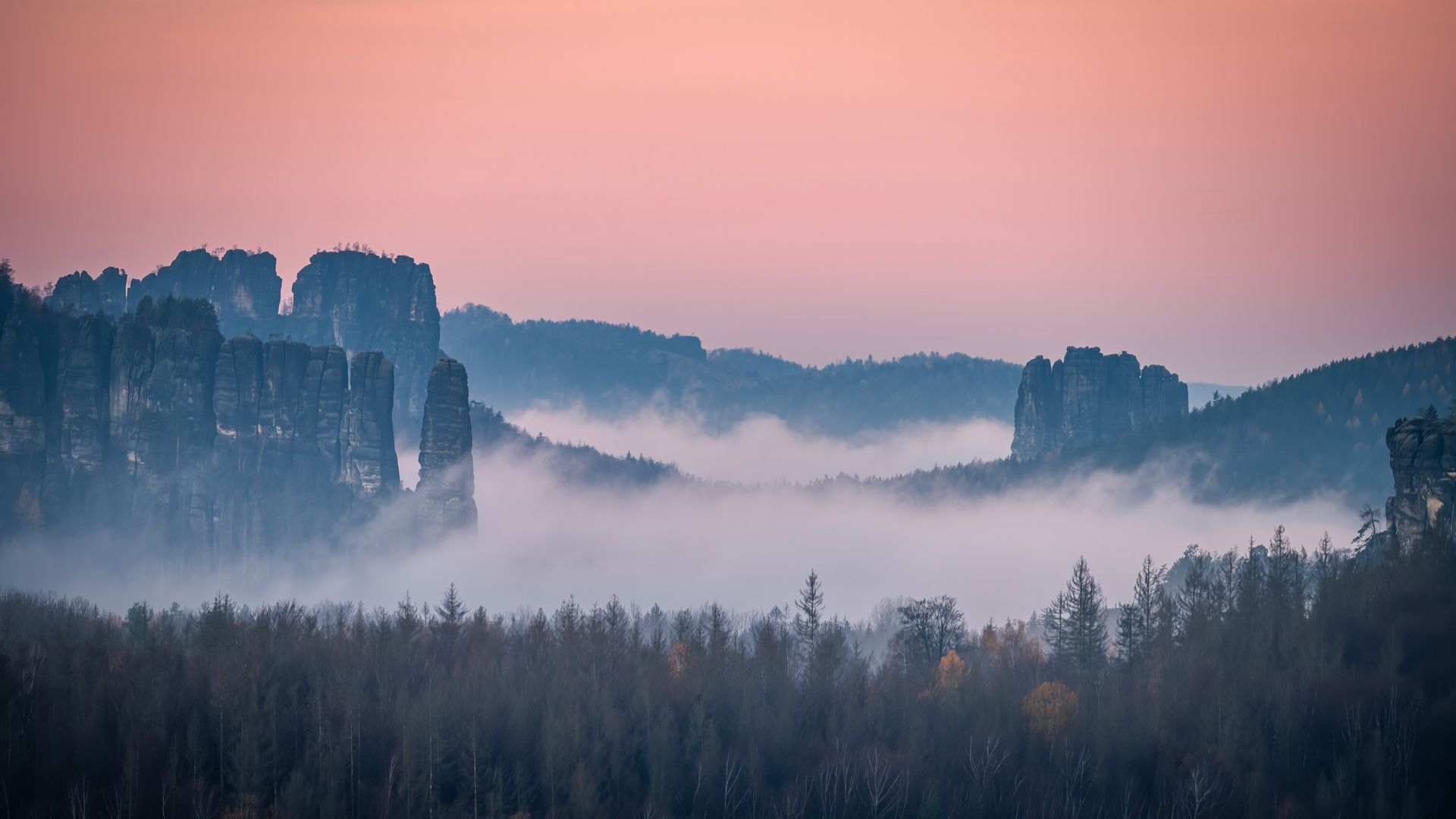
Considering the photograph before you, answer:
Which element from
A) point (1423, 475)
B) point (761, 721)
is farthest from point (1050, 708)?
point (1423, 475)

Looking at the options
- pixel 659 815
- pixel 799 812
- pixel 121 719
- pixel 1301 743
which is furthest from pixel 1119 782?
pixel 121 719

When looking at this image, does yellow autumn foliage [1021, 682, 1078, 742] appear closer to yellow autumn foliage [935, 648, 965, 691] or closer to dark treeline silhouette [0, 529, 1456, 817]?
dark treeline silhouette [0, 529, 1456, 817]

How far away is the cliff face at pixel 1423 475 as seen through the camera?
13125 cm

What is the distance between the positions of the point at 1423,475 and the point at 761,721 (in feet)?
214

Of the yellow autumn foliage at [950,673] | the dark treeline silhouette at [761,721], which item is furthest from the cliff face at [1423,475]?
the yellow autumn foliage at [950,673]

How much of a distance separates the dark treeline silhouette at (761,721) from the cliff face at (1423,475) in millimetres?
9365

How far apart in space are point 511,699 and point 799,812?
2321cm

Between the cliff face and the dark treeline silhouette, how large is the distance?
30.7 feet

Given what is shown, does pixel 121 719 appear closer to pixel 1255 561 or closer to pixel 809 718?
pixel 809 718

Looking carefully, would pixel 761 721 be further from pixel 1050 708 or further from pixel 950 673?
pixel 950 673

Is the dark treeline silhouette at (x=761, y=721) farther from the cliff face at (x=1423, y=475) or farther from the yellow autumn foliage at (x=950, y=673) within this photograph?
the cliff face at (x=1423, y=475)

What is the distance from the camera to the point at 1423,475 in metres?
134

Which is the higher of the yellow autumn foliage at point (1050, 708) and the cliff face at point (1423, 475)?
the cliff face at point (1423, 475)

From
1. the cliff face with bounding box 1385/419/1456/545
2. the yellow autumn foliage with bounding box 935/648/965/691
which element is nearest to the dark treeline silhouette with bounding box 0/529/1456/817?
the yellow autumn foliage with bounding box 935/648/965/691
